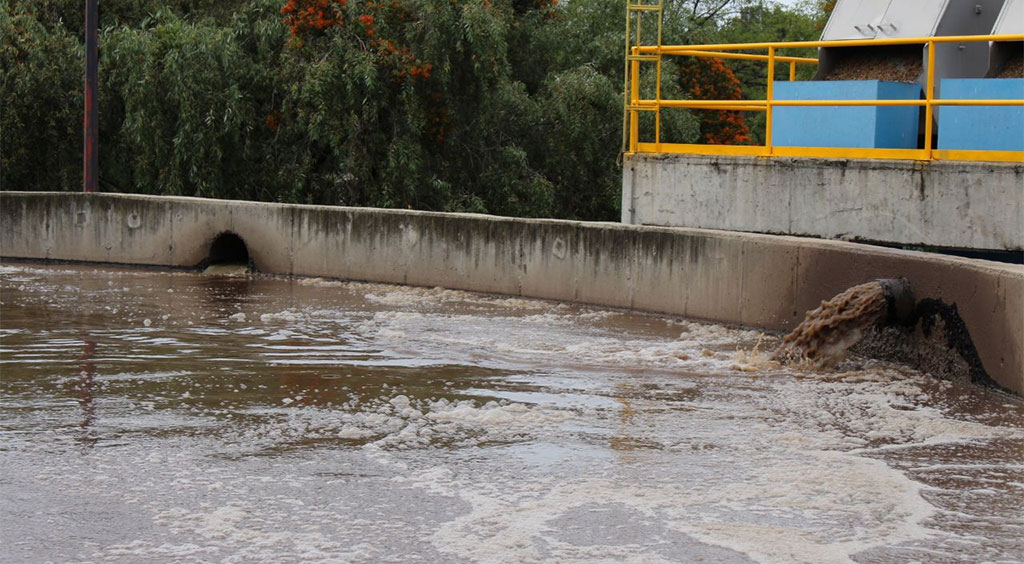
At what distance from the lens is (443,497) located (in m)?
6.46

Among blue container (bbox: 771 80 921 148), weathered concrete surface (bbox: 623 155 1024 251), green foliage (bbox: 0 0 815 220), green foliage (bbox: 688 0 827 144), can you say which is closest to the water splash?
weathered concrete surface (bbox: 623 155 1024 251)

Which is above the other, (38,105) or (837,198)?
(38,105)

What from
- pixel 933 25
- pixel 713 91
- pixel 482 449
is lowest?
pixel 482 449

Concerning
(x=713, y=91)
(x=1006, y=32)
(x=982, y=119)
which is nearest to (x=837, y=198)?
(x=982, y=119)

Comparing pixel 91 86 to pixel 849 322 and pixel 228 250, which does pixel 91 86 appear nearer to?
pixel 228 250

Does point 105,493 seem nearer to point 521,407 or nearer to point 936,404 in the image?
point 521,407

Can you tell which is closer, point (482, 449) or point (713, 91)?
point (482, 449)

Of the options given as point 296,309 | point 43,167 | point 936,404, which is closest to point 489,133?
point 43,167

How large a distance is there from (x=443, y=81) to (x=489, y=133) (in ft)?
7.69

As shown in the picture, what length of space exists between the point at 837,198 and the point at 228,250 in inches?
331

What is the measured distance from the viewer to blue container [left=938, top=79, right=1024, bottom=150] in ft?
40.4

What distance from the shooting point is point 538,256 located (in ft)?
47.6

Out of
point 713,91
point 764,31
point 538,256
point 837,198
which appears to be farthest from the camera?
point 764,31

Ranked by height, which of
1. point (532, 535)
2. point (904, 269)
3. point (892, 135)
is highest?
point (892, 135)
